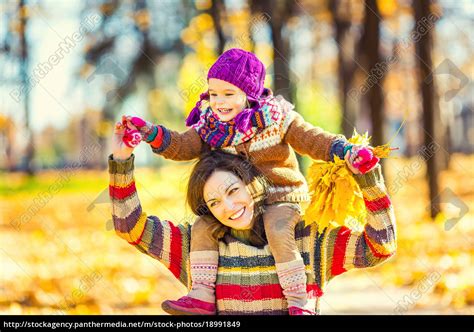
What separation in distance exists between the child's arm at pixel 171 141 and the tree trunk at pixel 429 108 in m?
9.75

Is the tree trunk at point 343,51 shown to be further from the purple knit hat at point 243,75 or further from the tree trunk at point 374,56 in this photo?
the purple knit hat at point 243,75

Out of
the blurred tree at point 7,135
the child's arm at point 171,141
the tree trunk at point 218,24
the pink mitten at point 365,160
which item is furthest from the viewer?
the blurred tree at point 7,135

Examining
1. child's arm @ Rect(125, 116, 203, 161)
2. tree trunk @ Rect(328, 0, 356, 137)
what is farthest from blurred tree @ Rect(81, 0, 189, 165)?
child's arm @ Rect(125, 116, 203, 161)

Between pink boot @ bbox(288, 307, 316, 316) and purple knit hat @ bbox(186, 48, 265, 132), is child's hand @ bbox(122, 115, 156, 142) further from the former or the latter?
pink boot @ bbox(288, 307, 316, 316)

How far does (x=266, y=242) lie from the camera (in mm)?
3256

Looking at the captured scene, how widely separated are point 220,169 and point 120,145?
0.42m

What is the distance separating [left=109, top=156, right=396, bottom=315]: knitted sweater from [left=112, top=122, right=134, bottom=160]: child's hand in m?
0.03

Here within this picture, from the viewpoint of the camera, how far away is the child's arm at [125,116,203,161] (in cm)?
320

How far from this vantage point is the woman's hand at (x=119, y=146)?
10.2 feet

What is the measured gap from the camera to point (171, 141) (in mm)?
3242

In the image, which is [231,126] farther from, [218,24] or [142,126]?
[218,24]

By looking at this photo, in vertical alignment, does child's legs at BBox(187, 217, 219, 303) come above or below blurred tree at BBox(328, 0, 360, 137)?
below

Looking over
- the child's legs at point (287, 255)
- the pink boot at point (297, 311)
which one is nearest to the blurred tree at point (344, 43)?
the child's legs at point (287, 255)
